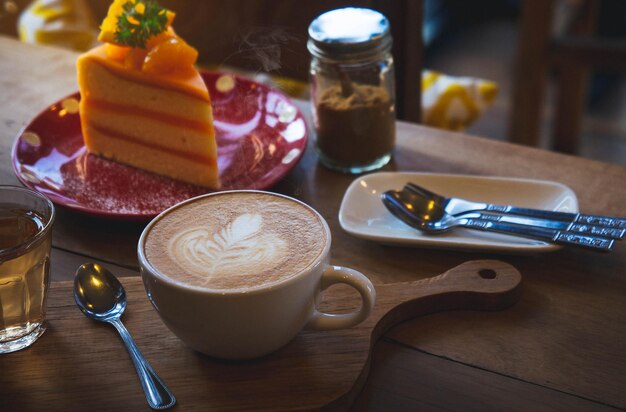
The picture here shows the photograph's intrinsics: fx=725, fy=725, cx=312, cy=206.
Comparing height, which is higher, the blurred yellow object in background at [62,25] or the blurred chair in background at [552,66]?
the blurred yellow object in background at [62,25]

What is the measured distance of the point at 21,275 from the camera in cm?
77

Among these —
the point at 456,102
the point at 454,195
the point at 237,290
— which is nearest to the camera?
the point at 237,290

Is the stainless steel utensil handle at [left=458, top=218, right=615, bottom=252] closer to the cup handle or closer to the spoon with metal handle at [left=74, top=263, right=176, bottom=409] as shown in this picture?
the cup handle

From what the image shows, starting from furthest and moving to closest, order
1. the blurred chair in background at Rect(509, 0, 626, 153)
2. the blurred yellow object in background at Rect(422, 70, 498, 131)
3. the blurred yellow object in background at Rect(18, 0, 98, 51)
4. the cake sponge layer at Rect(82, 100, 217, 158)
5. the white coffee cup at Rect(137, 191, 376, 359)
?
the blurred chair in background at Rect(509, 0, 626, 153) < the blurred yellow object in background at Rect(18, 0, 98, 51) < the blurred yellow object in background at Rect(422, 70, 498, 131) < the cake sponge layer at Rect(82, 100, 217, 158) < the white coffee cup at Rect(137, 191, 376, 359)

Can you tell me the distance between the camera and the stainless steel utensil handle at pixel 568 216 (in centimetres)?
88

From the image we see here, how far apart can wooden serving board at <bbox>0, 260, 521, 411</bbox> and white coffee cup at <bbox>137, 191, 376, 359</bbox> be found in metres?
0.03

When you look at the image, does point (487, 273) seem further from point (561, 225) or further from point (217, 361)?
point (217, 361)

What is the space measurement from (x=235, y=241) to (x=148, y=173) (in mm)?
486

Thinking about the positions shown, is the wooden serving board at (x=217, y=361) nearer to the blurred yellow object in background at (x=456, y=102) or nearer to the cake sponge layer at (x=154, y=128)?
the cake sponge layer at (x=154, y=128)

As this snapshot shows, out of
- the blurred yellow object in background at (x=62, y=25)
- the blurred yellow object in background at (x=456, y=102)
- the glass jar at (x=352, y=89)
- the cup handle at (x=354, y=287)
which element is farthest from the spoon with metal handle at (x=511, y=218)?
the blurred yellow object in background at (x=62, y=25)

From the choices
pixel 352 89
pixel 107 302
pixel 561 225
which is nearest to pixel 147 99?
pixel 352 89

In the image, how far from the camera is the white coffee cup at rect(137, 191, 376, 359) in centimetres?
67

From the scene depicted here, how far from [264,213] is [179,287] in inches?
6.2

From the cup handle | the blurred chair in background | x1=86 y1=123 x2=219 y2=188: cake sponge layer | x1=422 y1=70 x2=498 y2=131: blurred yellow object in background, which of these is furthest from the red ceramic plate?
the blurred chair in background
